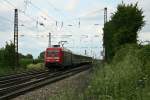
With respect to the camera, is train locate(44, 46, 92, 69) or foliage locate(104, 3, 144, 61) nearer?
foliage locate(104, 3, 144, 61)

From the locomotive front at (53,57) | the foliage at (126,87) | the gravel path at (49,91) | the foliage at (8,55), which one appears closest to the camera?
the foliage at (126,87)

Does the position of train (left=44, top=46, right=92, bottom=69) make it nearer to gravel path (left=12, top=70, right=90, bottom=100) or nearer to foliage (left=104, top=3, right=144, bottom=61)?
foliage (left=104, top=3, right=144, bottom=61)

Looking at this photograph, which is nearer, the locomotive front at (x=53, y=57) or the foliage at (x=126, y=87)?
the foliage at (x=126, y=87)

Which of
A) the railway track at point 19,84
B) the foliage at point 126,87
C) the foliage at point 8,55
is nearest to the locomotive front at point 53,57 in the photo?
the foliage at point 8,55

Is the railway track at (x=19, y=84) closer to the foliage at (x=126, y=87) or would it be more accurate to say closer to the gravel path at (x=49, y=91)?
the gravel path at (x=49, y=91)

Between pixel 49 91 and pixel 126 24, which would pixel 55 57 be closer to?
pixel 126 24

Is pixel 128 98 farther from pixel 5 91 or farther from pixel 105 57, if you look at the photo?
pixel 105 57

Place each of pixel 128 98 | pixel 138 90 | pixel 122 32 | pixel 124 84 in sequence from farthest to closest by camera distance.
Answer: pixel 122 32 → pixel 124 84 → pixel 138 90 → pixel 128 98

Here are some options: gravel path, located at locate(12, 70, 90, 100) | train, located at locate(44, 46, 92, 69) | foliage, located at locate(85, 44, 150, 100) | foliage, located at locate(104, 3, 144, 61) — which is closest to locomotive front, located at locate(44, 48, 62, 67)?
train, located at locate(44, 46, 92, 69)

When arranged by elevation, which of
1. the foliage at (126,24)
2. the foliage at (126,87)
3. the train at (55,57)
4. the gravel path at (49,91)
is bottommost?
the gravel path at (49,91)

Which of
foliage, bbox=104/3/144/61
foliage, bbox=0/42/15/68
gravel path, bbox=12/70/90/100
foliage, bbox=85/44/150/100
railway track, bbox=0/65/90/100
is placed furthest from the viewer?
foliage, bbox=0/42/15/68

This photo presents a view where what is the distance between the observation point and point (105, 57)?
5969 centimetres

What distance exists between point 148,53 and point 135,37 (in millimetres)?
25495

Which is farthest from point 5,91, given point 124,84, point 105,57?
point 105,57
